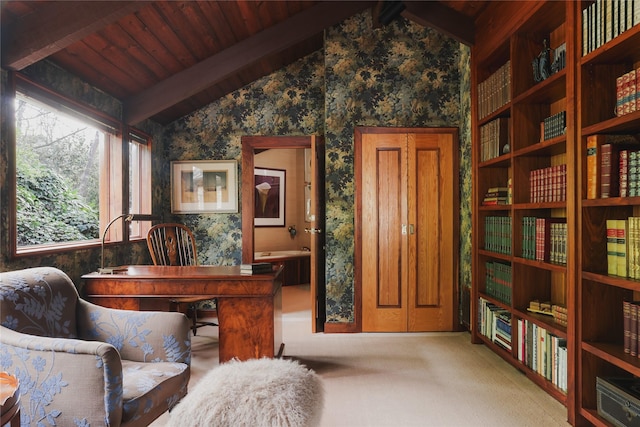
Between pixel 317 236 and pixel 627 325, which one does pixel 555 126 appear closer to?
pixel 627 325

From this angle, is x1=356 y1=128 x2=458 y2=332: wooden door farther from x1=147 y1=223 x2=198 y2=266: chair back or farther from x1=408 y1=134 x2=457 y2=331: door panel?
x1=147 y1=223 x2=198 y2=266: chair back

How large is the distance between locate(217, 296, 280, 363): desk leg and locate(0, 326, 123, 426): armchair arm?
1.23 m

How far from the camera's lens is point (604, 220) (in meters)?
2.18

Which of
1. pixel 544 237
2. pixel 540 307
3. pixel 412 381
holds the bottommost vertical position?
pixel 412 381

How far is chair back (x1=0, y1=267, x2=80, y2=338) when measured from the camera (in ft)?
5.51

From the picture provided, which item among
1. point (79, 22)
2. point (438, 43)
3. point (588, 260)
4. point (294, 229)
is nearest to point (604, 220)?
point (588, 260)

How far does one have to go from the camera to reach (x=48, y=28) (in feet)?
7.64

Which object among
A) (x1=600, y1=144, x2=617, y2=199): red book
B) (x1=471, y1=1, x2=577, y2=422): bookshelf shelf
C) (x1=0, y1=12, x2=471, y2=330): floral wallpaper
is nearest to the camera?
(x1=600, y1=144, x2=617, y2=199): red book

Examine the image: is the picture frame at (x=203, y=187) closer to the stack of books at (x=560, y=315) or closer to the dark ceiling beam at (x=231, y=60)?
the dark ceiling beam at (x=231, y=60)

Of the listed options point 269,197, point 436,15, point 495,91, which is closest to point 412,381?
point 495,91

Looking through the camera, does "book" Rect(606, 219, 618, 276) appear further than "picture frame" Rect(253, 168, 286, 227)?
No

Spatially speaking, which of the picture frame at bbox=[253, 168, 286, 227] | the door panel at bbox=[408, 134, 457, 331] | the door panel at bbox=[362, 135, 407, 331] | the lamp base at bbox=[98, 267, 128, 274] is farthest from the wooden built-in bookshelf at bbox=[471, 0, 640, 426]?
the picture frame at bbox=[253, 168, 286, 227]

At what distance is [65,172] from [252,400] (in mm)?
2593

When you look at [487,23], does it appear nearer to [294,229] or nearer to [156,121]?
[156,121]
